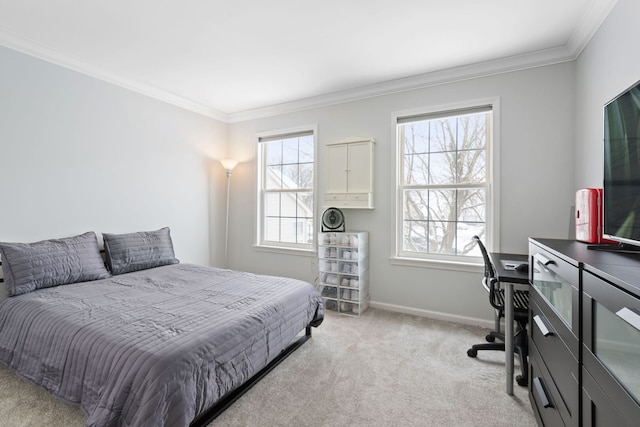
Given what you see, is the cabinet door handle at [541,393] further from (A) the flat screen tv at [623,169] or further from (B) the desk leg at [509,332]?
(A) the flat screen tv at [623,169]

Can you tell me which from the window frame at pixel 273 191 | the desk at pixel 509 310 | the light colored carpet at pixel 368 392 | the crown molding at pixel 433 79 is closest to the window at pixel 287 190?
the window frame at pixel 273 191

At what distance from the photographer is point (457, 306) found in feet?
10.1

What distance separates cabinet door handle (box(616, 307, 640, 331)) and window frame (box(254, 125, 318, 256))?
3199 millimetres

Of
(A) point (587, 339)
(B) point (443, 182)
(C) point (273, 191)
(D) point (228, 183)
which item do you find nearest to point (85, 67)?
(D) point (228, 183)

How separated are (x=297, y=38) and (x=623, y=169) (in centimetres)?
234

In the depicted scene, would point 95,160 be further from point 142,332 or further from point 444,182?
point 444,182

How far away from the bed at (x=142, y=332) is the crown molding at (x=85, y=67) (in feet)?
5.49

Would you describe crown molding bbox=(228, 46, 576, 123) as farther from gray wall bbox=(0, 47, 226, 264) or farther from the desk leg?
the desk leg

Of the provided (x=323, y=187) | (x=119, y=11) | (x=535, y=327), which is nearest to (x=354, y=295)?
(x=323, y=187)

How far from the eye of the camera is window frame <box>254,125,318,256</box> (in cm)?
388

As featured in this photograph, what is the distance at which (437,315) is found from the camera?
3.17 meters

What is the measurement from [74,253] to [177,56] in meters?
2.04

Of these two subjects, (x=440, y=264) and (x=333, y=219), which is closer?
(x=440, y=264)

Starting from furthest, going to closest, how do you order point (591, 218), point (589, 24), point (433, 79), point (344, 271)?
point (344, 271), point (433, 79), point (589, 24), point (591, 218)
